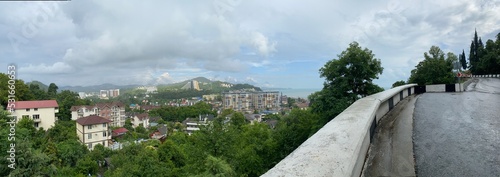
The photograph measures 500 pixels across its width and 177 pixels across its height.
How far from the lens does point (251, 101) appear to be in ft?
535

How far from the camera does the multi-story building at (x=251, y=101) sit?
520ft

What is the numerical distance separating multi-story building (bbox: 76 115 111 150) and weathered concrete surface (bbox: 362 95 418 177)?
41.7m

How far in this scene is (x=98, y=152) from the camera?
101 feet

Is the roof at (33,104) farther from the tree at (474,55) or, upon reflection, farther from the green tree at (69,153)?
the tree at (474,55)

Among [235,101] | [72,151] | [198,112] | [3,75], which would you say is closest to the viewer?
[72,151]

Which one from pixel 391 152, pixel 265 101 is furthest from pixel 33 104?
pixel 265 101

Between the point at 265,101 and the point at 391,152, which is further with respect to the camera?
the point at 265,101

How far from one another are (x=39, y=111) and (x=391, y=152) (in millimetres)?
48656

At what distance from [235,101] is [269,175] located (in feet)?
518

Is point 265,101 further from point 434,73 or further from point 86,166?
point 86,166

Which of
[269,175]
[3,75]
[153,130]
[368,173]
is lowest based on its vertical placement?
[153,130]

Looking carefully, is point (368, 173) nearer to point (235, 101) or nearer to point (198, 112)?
point (198, 112)

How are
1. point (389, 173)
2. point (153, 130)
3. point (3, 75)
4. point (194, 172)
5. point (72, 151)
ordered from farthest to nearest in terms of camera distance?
point (153, 130) < point (3, 75) < point (72, 151) < point (194, 172) < point (389, 173)

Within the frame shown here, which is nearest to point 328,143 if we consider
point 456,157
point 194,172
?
point 456,157
